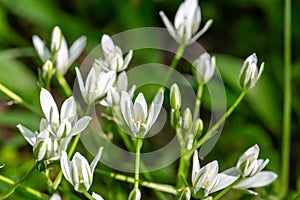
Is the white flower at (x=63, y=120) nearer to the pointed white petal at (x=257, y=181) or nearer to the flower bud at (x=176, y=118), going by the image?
the flower bud at (x=176, y=118)

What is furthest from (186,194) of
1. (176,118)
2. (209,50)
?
(209,50)

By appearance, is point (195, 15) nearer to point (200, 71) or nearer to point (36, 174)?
point (200, 71)

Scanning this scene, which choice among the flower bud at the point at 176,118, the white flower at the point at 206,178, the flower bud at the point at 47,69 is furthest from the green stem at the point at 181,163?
the flower bud at the point at 47,69

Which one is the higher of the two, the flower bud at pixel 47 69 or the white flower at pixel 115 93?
the flower bud at pixel 47 69

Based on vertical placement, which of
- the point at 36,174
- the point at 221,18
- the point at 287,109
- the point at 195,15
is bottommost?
the point at 36,174

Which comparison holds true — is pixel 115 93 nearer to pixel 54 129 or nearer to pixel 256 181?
pixel 54 129

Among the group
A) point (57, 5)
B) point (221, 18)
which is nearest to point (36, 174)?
point (57, 5)

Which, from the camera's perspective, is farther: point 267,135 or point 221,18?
point 221,18
